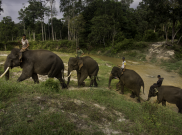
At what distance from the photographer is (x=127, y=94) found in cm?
812

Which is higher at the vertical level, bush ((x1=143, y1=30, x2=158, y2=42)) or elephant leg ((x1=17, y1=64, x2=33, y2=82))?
bush ((x1=143, y1=30, x2=158, y2=42))

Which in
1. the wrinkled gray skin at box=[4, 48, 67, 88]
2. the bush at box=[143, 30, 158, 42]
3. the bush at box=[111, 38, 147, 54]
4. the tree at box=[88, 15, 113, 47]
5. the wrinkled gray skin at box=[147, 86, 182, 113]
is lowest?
the wrinkled gray skin at box=[147, 86, 182, 113]

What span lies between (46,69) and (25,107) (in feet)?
10.2

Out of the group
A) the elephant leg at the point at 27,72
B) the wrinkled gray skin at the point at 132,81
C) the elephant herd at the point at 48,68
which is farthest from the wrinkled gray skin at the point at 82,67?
the elephant leg at the point at 27,72

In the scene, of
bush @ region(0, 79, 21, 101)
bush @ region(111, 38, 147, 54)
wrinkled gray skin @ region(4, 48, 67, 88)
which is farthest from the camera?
bush @ region(111, 38, 147, 54)

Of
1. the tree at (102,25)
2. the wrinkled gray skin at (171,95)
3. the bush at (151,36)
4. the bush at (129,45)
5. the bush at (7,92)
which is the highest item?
the tree at (102,25)

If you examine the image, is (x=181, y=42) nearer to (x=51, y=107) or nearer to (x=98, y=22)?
(x=98, y=22)

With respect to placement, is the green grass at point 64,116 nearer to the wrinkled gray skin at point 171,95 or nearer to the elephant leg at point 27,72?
the elephant leg at point 27,72

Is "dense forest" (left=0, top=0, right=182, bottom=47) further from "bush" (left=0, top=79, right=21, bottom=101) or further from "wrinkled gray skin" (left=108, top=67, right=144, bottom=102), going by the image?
"bush" (left=0, top=79, right=21, bottom=101)

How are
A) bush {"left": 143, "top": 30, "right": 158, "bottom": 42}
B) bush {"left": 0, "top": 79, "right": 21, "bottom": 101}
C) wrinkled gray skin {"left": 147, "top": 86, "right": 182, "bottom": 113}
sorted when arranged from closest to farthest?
bush {"left": 0, "top": 79, "right": 21, "bottom": 101} < wrinkled gray skin {"left": 147, "top": 86, "right": 182, "bottom": 113} < bush {"left": 143, "top": 30, "right": 158, "bottom": 42}

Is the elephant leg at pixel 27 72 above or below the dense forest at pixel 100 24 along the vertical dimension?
below

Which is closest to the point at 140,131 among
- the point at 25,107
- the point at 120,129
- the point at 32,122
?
the point at 120,129

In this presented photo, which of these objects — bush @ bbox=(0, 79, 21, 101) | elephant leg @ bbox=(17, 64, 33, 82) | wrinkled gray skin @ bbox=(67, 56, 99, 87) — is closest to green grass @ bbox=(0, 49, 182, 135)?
bush @ bbox=(0, 79, 21, 101)

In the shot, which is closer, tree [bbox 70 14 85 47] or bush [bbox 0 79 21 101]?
bush [bbox 0 79 21 101]
